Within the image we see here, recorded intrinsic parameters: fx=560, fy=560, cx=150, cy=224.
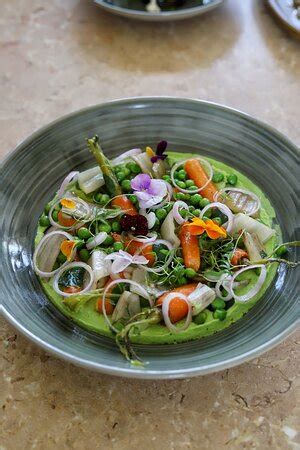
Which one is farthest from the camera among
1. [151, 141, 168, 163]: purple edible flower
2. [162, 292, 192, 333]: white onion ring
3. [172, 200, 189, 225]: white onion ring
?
[151, 141, 168, 163]: purple edible flower

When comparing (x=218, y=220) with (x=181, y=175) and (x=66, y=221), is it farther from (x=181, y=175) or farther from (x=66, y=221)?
(x=66, y=221)

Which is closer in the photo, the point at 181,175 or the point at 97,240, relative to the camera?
the point at 97,240

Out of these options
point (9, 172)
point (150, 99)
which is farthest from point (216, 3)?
point (9, 172)

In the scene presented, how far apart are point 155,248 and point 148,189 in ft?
0.81

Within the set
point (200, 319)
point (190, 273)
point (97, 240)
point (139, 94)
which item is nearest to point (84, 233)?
point (97, 240)

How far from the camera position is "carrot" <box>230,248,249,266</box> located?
5.97ft

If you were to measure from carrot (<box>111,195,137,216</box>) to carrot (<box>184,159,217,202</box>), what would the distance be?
0.27 m

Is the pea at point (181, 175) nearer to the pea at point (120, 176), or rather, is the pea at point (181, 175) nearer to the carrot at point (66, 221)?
the pea at point (120, 176)

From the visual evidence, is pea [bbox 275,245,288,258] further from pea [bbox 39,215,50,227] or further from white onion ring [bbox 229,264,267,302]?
pea [bbox 39,215,50,227]

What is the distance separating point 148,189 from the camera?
198cm

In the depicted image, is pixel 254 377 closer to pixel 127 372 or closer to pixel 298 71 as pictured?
pixel 127 372

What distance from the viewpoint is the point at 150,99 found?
87.4 inches

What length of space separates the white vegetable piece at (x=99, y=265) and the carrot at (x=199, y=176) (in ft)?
1.55

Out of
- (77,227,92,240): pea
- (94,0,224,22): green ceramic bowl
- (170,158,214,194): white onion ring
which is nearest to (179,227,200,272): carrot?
(170,158,214,194): white onion ring
